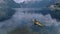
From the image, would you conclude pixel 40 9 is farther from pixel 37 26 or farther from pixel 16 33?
pixel 16 33

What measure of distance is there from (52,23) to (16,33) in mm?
342

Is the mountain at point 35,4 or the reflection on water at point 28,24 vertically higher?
the mountain at point 35,4

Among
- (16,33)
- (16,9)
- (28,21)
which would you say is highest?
(16,9)

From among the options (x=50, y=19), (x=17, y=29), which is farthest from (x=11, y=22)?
(x=50, y=19)

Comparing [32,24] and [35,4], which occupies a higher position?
[35,4]

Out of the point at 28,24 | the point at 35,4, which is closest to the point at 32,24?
the point at 28,24

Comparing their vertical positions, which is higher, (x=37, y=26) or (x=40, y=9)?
(x=40, y=9)

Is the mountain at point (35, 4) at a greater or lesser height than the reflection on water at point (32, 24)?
greater

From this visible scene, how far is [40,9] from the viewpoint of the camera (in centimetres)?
126

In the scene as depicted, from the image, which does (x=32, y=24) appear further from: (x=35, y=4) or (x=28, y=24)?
(x=35, y=4)

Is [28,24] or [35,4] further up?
[35,4]

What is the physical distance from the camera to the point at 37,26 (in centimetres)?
126

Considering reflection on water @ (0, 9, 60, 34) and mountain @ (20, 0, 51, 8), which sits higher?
mountain @ (20, 0, 51, 8)

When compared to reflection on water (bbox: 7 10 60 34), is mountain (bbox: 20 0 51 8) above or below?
above
